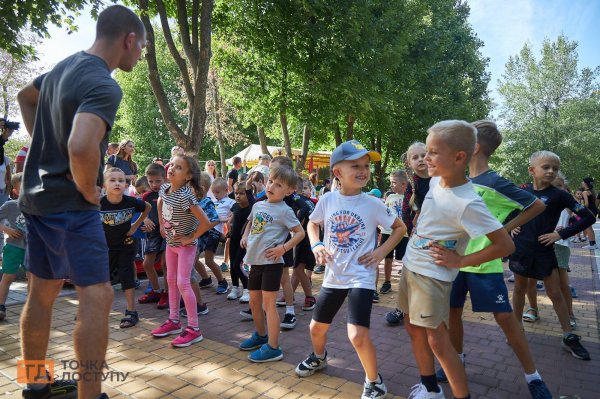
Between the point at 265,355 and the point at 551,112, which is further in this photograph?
the point at 551,112

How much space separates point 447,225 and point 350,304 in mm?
894

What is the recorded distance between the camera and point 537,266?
158 inches

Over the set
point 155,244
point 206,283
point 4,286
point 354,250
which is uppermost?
point 354,250

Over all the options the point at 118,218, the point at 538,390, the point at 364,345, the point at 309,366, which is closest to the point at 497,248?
the point at 364,345

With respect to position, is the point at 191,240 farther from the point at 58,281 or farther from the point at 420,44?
the point at 420,44

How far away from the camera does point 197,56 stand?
9.80 meters

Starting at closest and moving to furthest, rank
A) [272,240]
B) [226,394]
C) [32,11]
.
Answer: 1. [226,394]
2. [272,240]
3. [32,11]

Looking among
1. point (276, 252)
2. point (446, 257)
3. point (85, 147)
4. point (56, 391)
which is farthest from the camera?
point (276, 252)

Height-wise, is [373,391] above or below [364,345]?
below

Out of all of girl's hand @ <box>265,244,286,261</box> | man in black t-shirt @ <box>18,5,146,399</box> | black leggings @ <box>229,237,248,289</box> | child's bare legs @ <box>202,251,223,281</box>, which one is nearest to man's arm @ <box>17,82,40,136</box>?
man in black t-shirt @ <box>18,5,146,399</box>

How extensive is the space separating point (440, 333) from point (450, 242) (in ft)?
1.91

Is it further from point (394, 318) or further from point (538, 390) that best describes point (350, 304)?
point (394, 318)

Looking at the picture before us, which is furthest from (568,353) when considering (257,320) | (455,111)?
(455,111)

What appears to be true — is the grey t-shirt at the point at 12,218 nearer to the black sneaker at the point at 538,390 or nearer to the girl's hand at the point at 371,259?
the girl's hand at the point at 371,259
